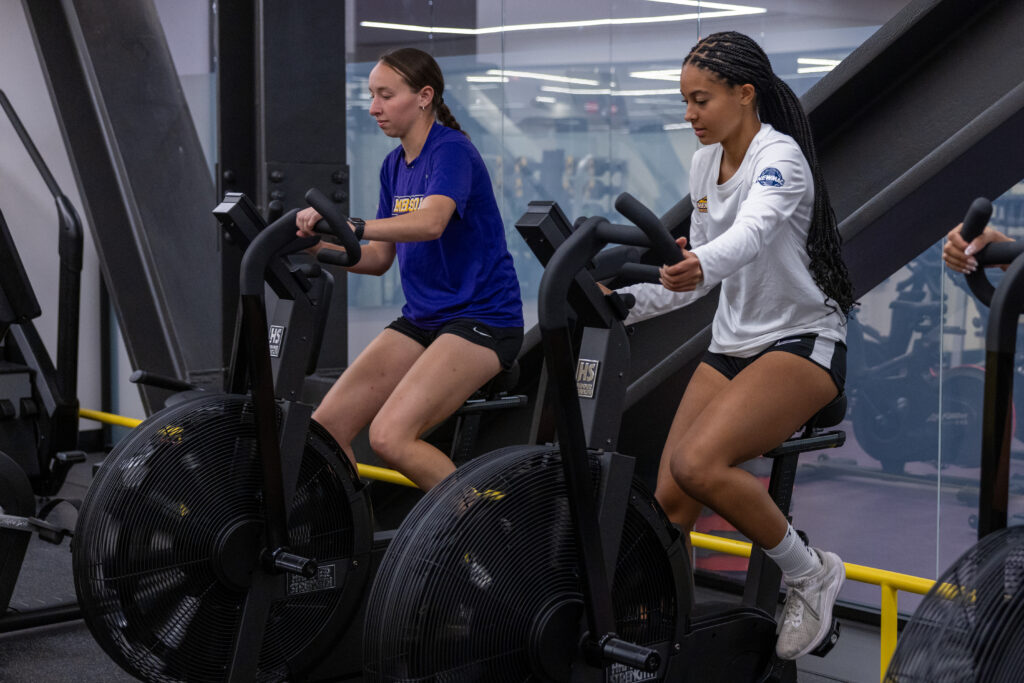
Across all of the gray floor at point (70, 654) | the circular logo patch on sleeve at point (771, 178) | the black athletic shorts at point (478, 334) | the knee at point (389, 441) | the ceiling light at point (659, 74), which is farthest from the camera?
the ceiling light at point (659, 74)

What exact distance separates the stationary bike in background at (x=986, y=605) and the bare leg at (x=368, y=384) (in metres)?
1.59

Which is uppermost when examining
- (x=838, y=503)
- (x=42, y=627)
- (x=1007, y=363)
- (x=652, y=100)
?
(x=652, y=100)

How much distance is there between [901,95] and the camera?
323 cm

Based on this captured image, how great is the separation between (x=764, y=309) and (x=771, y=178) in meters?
0.30

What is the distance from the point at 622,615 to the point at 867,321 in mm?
1856

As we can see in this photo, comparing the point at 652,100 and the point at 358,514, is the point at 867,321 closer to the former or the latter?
the point at 652,100

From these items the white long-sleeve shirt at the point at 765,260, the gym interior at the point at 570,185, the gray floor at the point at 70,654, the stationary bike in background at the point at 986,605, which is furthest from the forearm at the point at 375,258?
the stationary bike in background at the point at 986,605

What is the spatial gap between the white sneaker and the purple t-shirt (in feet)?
3.27

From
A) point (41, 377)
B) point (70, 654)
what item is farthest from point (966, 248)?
point (41, 377)

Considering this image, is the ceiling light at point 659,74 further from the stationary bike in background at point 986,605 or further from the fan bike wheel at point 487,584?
the stationary bike in background at point 986,605

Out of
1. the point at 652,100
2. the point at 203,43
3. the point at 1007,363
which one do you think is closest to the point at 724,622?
the point at 1007,363

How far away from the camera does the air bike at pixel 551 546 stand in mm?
2105

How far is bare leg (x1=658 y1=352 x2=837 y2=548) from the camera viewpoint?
95.3 inches

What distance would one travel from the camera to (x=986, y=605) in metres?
1.74
